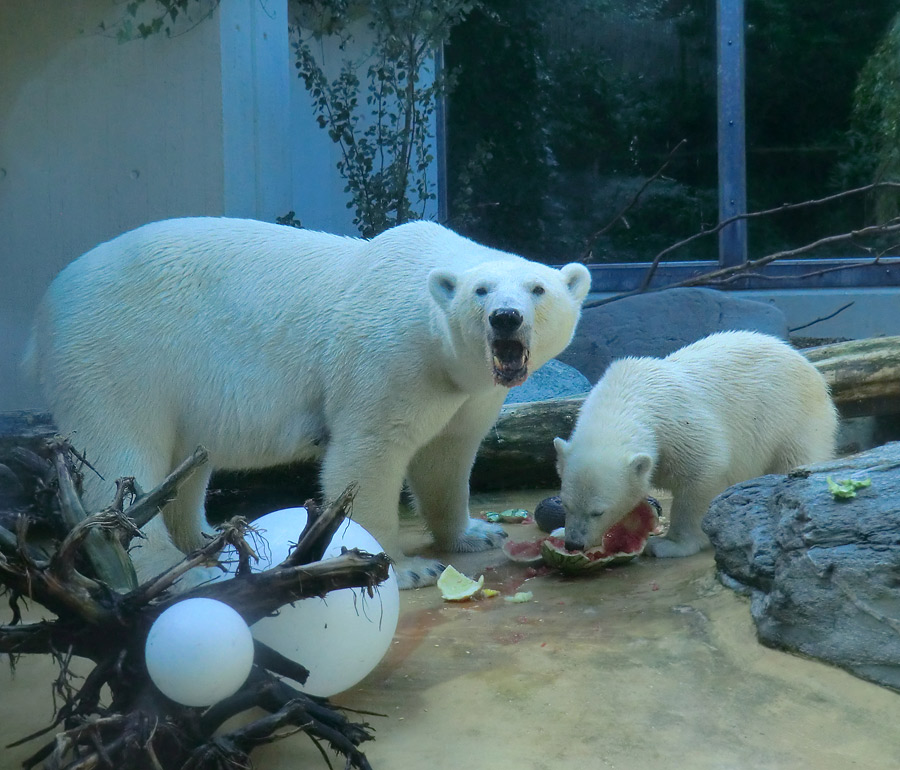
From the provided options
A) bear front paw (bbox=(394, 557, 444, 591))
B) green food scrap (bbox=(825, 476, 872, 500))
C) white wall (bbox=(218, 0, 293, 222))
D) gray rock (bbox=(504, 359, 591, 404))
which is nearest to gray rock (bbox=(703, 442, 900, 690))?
green food scrap (bbox=(825, 476, 872, 500))

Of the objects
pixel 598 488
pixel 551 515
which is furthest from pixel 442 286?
pixel 551 515

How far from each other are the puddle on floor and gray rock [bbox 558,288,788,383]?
2.90 metres

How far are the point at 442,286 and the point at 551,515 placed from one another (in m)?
1.31

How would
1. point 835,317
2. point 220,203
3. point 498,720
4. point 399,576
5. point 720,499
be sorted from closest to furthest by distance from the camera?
point 498,720
point 720,499
point 399,576
point 220,203
point 835,317

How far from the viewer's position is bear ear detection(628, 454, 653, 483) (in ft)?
11.2

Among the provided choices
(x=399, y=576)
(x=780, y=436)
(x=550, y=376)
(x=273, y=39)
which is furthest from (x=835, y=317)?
(x=399, y=576)

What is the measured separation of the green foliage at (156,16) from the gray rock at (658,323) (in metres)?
2.85

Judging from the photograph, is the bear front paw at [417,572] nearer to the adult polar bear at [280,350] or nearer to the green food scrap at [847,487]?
the adult polar bear at [280,350]

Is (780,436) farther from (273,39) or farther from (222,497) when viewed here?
(273,39)

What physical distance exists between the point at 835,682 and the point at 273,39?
4.71m

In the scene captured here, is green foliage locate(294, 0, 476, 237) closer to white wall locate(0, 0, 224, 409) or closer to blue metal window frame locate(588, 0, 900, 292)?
white wall locate(0, 0, 224, 409)

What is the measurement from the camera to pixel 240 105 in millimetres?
5281

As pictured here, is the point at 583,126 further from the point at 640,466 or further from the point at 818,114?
the point at 640,466

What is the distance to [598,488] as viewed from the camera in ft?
11.1
